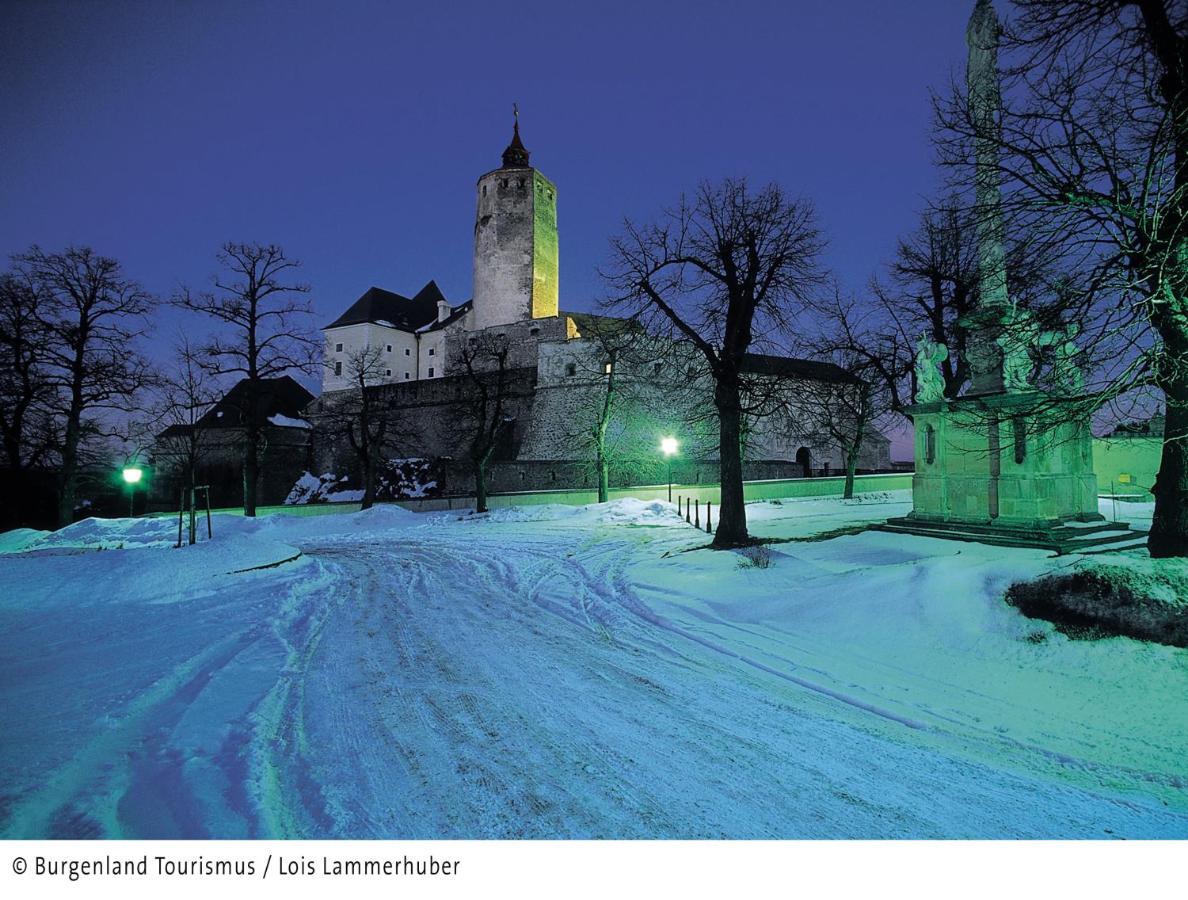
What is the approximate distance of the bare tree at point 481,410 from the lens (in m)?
23.5

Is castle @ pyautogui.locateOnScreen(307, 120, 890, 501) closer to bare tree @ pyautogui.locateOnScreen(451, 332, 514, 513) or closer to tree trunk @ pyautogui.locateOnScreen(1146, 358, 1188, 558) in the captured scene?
bare tree @ pyautogui.locateOnScreen(451, 332, 514, 513)

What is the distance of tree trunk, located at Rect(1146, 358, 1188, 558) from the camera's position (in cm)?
551

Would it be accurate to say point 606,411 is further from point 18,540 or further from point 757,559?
point 18,540

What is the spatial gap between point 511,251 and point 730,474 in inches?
1960

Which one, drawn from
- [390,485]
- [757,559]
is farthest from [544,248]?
[757,559]

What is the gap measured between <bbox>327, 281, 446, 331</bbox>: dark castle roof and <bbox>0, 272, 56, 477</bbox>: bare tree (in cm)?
4328

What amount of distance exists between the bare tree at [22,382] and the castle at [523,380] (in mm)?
13078

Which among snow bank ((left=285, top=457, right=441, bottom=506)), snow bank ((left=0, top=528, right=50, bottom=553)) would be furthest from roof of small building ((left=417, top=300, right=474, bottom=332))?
snow bank ((left=0, top=528, right=50, bottom=553))

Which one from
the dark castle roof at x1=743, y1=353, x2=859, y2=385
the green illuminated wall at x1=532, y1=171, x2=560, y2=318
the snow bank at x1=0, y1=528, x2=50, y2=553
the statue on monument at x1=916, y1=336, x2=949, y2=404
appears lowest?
the snow bank at x1=0, y1=528, x2=50, y2=553

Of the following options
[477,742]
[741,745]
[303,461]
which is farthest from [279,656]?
[303,461]

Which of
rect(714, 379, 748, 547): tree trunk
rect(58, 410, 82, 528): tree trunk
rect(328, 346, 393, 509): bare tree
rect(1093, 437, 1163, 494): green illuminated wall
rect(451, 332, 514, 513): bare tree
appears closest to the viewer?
rect(714, 379, 748, 547): tree trunk

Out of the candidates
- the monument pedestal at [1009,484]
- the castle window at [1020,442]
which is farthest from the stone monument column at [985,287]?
the castle window at [1020,442]

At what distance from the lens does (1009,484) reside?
9531 mm
